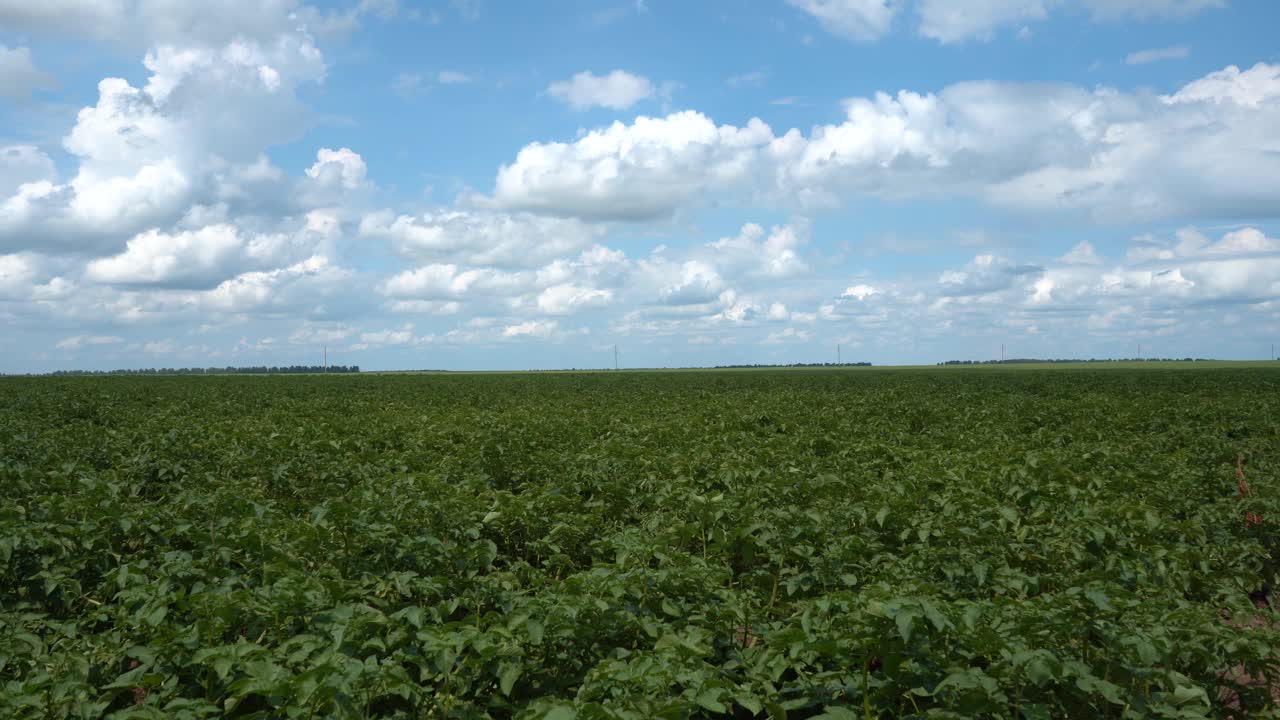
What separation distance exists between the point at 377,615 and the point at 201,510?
14.1ft

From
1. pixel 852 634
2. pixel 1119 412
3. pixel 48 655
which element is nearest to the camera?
pixel 852 634

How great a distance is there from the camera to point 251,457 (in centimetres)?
1177

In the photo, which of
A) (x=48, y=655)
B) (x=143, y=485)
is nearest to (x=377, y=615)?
(x=48, y=655)

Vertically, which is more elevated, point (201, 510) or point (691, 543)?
point (201, 510)

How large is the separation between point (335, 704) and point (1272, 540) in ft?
31.6

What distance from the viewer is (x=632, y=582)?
5.25 m

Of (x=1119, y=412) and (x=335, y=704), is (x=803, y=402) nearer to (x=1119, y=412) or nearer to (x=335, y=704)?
(x=1119, y=412)

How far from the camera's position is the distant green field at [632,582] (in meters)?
4.14

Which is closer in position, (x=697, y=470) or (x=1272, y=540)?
(x=1272, y=540)

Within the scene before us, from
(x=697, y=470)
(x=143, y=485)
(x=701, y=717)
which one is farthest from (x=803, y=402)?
(x=701, y=717)

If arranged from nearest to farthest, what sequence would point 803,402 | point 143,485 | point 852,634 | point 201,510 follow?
point 852,634
point 201,510
point 143,485
point 803,402

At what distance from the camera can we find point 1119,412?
19562 mm

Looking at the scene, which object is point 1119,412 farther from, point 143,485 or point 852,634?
point 143,485

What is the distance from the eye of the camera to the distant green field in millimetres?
4141
